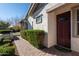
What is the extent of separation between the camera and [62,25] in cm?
952

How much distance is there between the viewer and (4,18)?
307 inches

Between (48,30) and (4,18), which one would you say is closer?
(4,18)

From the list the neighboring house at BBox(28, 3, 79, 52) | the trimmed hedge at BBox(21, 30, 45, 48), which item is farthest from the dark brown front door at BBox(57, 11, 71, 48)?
the trimmed hedge at BBox(21, 30, 45, 48)

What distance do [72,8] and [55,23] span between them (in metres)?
2.32

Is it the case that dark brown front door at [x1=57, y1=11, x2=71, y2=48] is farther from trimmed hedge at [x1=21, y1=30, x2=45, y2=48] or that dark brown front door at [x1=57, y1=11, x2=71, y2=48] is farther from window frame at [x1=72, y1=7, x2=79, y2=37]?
trimmed hedge at [x1=21, y1=30, x2=45, y2=48]

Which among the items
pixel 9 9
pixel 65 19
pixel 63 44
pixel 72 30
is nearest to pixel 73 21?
pixel 72 30

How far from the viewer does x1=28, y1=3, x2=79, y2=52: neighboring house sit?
8023 millimetres

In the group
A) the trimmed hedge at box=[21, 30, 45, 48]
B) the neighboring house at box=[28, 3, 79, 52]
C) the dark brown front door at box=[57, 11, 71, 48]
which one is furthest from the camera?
the trimmed hedge at box=[21, 30, 45, 48]

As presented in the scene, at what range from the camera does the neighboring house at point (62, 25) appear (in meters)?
8.02

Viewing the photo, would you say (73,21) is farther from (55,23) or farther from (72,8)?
(55,23)

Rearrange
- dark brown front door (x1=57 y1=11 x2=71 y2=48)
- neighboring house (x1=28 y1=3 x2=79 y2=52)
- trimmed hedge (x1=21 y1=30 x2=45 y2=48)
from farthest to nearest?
trimmed hedge (x1=21 y1=30 x2=45 y2=48) → dark brown front door (x1=57 y1=11 x2=71 y2=48) → neighboring house (x1=28 y1=3 x2=79 y2=52)

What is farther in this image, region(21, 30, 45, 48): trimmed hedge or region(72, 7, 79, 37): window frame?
region(21, 30, 45, 48): trimmed hedge

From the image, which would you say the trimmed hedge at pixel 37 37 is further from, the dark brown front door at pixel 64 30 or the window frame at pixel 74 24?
the window frame at pixel 74 24

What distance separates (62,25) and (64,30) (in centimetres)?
39
